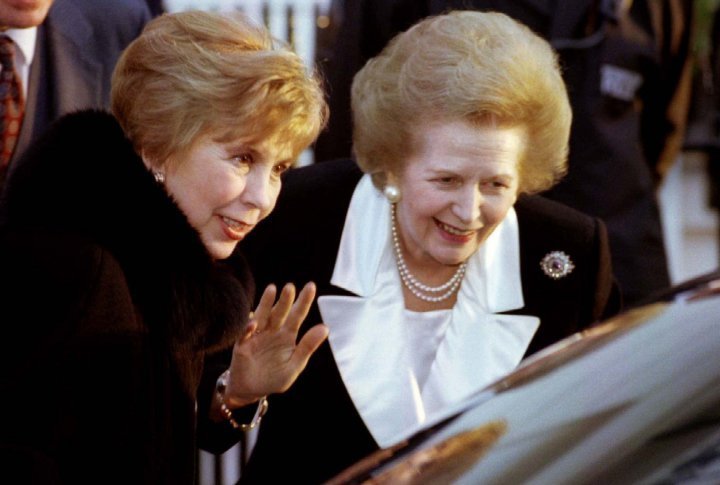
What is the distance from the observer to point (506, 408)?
2.59 m

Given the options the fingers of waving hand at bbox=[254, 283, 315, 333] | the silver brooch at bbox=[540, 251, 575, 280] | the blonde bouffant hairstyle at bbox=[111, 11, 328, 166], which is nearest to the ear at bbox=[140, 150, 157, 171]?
the blonde bouffant hairstyle at bbox=[111, 11, 328, 166]

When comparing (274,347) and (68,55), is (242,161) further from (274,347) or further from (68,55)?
(68,55)

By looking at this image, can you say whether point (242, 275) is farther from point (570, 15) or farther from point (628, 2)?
point (628, 2)

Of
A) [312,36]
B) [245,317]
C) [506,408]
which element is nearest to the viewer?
[506,408]

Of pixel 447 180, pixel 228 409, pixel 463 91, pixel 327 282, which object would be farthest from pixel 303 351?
pixel 463 91

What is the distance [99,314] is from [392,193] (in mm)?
1190

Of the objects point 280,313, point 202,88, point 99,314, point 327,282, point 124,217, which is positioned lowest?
point 327,282

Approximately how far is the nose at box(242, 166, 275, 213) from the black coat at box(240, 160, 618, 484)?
1.84 feet

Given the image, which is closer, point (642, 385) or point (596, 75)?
point (642, 385)

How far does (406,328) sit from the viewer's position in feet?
12.7

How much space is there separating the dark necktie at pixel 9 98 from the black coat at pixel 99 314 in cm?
111

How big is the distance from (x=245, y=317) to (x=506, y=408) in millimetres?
Answer: 696

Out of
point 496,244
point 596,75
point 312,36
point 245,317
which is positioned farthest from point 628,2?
point 245,317

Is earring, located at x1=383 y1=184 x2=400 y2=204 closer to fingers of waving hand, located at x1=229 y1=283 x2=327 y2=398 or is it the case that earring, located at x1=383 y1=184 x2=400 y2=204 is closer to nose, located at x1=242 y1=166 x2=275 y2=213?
fingers of waving hand, located at x1=229 y1=283 x2=327 y2=398
